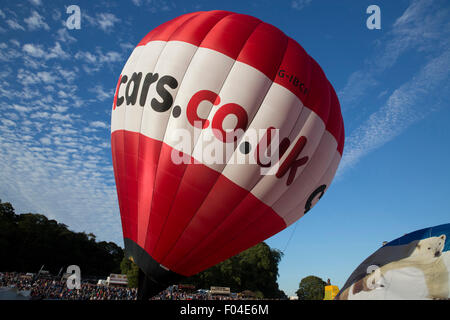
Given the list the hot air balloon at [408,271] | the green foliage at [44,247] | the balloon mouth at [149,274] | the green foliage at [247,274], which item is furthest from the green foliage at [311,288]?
the balloon mouth at [149,274]

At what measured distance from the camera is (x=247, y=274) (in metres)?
47.2

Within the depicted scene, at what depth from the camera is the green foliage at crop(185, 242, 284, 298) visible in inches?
1800

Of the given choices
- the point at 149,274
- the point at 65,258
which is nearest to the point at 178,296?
the point at 149,274

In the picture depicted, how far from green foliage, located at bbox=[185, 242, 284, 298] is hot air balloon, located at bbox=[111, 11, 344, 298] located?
132ft

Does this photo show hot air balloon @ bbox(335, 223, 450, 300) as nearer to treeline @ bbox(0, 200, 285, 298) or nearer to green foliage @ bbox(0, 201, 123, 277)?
treeline @ bbox(0, 200, 285, 298)

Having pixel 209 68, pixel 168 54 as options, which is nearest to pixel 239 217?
pixel 209 68

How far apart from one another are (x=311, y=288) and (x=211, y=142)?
89828 mm

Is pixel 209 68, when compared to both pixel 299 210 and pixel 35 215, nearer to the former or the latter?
pixel 299 210

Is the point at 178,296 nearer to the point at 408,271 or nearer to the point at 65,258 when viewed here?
the point at 408,271

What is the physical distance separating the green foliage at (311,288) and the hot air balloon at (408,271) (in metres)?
83.3

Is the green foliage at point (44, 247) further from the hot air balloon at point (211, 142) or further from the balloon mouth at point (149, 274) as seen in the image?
the hot air balloon at point (211, 142)

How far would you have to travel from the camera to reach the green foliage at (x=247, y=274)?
45.7 meters

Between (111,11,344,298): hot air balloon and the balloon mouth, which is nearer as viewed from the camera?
(111,11,344,298): hot air balloon

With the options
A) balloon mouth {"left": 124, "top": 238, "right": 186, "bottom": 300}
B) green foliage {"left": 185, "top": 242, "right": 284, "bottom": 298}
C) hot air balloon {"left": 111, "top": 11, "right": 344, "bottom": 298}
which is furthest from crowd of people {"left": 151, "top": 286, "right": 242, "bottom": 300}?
hot air balloon {"left": 111, "top": 11, "right": 344, "bottom": 298}
